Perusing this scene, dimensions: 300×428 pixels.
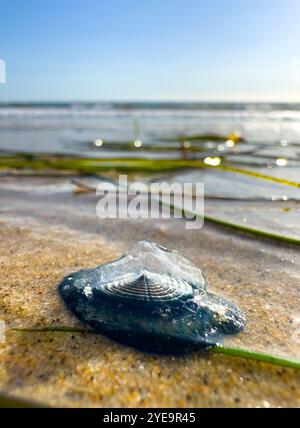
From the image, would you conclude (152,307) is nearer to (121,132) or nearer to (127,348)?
(127,348)

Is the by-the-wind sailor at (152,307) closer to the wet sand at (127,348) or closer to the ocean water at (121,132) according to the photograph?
the wet sand at (127,348)

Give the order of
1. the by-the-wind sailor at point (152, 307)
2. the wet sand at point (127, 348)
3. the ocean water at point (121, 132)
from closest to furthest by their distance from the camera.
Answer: the wet sand at point (127, 348) → the by-the-wind sailor at point (152, 307) → the ocean water at point (121, 132)

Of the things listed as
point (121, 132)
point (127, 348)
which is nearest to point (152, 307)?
point (127, 348)

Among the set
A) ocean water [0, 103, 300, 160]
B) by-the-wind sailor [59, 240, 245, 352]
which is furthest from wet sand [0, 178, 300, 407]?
ocean water [0, 103, 300, 160]

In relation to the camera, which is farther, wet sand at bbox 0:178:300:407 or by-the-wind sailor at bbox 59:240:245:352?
by-the-wind sailor at bbox 59:240:245:352

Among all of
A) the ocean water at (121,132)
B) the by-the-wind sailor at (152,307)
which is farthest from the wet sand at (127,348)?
the ocean water at (121,132)

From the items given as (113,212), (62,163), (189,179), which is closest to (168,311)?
(113,212)

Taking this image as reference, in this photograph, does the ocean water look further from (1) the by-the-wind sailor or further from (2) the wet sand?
(1) the by-the-wind sailor
